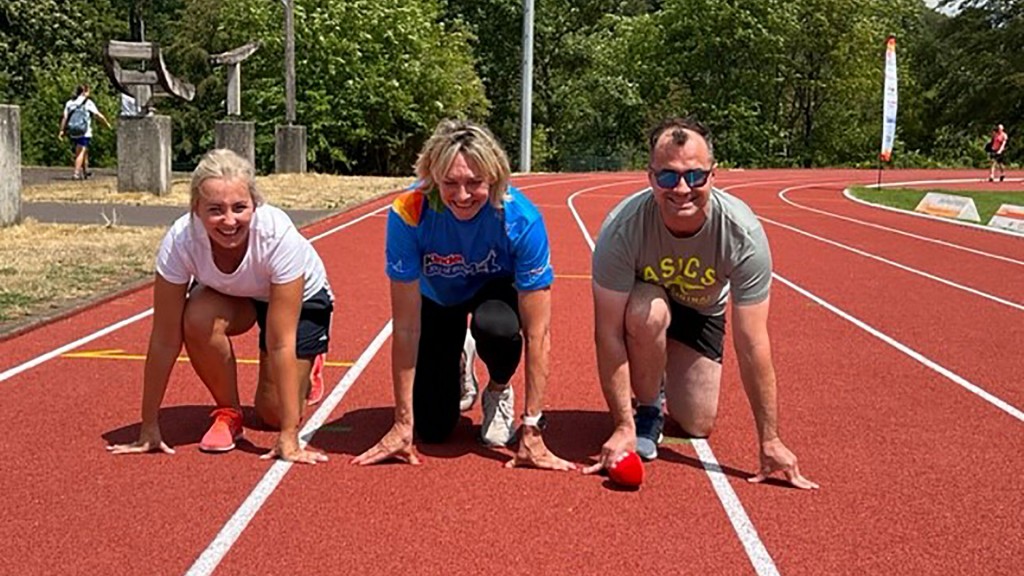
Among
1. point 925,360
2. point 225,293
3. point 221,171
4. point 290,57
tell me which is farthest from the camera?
point 290,57

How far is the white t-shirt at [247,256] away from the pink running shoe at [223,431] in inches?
24.6

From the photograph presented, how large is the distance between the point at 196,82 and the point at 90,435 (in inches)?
1522

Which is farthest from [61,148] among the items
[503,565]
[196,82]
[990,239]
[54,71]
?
[503,565]

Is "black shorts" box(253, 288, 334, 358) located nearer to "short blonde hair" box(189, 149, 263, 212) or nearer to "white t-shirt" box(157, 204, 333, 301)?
"white t-shirt" box(157, 204, 333, 301)

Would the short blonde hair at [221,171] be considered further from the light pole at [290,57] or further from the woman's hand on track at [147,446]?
the light pole at [290,57]

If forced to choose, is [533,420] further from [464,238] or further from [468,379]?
[468,379]

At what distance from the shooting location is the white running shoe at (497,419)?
16.1 feet

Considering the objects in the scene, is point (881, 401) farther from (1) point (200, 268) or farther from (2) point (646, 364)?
(1) point (200, 268)

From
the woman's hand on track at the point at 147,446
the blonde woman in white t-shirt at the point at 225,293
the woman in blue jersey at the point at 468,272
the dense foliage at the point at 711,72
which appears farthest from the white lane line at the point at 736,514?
the dense foliage at the point at 711,72

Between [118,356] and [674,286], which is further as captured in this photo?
[118,356]

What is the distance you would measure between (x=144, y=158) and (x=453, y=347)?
13791mm

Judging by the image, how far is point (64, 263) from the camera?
9828mm

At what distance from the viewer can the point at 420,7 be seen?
35.5m

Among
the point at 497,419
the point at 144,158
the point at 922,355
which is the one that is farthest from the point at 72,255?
the point at 922,355
